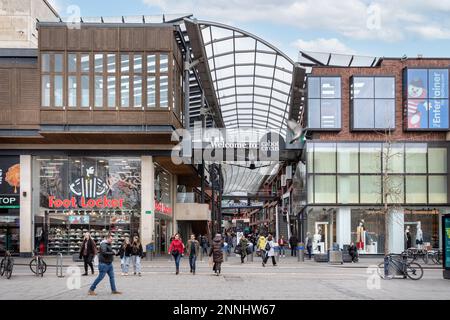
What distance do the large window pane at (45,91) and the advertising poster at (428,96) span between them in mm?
21807

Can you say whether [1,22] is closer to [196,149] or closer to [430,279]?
[196,149]

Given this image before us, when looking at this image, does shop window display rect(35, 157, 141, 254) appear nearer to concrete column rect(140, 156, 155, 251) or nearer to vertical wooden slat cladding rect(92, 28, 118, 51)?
concrete column rect(140, 156, 155, 251)

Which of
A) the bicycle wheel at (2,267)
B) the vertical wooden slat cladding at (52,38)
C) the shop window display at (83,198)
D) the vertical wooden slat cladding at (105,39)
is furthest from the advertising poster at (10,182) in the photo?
the bicycle wheel at (2,267)

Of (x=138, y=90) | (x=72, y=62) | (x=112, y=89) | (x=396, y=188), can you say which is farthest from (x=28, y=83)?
(x=396, y=188)

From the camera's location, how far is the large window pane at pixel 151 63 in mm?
42938

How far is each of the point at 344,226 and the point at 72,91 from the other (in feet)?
61.5

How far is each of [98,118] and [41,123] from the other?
3.25 metres

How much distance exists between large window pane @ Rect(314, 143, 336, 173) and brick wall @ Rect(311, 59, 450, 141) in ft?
1.88

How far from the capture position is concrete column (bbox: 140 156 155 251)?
150ft

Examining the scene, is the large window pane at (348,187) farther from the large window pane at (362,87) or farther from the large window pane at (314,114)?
the large window pane at (362,87)

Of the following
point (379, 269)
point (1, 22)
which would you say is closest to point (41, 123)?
point (1, 22)

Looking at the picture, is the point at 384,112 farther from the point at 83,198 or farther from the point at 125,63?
the point at 83,198
